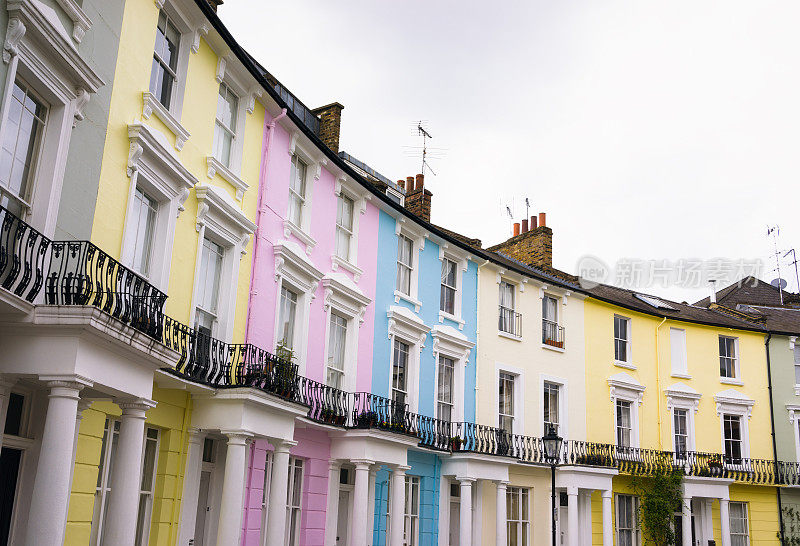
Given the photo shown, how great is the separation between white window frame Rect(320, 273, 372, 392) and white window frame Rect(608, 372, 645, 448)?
10348 mm

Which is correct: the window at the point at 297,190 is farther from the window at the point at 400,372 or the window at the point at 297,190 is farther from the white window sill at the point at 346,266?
the window at the point at 400,372

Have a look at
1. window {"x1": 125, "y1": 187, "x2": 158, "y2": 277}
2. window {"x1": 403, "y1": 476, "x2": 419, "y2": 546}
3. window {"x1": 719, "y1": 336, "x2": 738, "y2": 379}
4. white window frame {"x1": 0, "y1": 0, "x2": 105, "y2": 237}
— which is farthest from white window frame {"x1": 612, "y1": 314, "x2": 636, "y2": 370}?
white window frame {"x1": 0, "y1": 0, "x2": 105, "y2": 237}

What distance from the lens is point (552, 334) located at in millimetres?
22953

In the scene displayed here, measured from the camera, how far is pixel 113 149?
10.0 metres

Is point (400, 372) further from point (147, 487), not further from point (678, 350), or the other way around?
point (678, 350)

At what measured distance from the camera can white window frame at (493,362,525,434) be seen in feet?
68.6

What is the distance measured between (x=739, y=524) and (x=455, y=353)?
12445 mm

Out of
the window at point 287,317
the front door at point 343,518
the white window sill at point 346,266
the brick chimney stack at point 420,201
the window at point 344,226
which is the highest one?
the brick chimney stack at point 420,201

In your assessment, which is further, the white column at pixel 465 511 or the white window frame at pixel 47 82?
the white column at pixel 465 511

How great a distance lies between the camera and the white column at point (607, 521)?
21.7 m

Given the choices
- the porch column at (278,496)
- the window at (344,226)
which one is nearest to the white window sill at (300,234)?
the window at (344,226)

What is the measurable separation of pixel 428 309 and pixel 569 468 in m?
6.06

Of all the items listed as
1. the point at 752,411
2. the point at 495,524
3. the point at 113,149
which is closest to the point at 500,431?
the point at 495,524

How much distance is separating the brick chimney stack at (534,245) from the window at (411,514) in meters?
9.39
